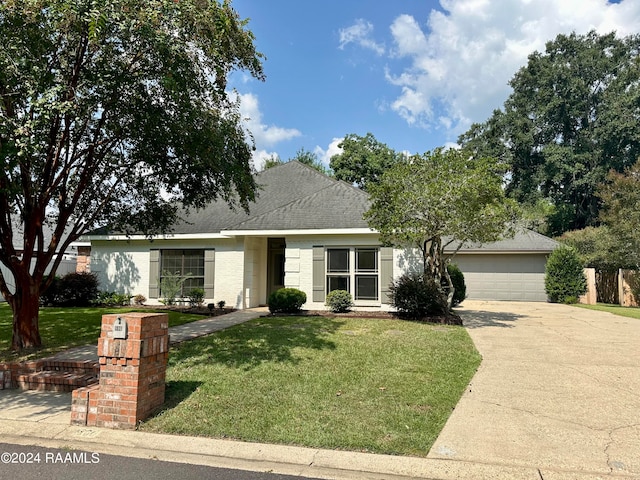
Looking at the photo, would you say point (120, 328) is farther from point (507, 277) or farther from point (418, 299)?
point (507, 277)

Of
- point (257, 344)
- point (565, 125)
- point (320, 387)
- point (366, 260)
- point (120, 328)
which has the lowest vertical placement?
point (320, 387)

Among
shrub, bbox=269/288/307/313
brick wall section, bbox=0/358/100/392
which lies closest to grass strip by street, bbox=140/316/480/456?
brick wall section, bbox=0/358/100/392

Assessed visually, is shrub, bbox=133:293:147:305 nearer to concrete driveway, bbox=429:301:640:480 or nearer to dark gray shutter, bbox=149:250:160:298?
dark gray shutter, bbox=149:250:160:298

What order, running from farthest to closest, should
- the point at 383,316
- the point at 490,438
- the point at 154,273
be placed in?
the point at 154,273
the point at 383,316
the point at 490,438

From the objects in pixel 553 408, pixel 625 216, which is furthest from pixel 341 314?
pixel 625 216

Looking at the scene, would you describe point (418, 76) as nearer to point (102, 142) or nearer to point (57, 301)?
point (102, 142)

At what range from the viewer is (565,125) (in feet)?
108

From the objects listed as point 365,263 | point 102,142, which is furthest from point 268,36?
point 365,263

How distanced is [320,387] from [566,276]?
17.7 meters

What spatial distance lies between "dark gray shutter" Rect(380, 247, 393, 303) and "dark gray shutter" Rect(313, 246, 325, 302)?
189cm

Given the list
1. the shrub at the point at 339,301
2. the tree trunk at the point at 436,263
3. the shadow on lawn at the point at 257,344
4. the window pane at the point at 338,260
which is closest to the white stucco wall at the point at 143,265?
the window pane at the point at 338,260

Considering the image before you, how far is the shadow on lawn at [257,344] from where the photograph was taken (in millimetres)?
6785

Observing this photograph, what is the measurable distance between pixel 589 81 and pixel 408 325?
33129 millimetres

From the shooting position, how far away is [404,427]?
437cm
